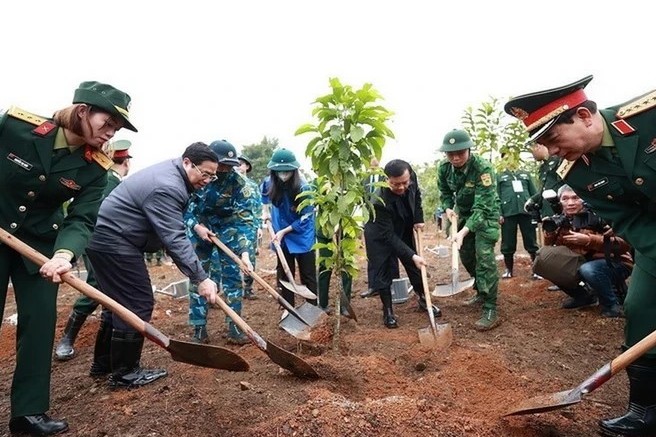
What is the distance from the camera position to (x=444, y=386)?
3.32m

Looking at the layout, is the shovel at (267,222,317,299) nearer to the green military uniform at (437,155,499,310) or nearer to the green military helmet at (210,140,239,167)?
the green military helmet at (210,140,239,167)

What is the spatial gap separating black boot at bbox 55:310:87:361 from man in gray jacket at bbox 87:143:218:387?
3.74 ft

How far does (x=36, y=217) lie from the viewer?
115 inches

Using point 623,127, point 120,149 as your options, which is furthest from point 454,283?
Result: point 120,149

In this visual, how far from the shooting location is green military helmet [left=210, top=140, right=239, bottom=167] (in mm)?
4383

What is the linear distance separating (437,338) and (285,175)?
2.47 m

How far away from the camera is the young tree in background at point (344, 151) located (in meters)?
3.84

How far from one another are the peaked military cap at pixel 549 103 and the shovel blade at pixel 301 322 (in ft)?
9.01

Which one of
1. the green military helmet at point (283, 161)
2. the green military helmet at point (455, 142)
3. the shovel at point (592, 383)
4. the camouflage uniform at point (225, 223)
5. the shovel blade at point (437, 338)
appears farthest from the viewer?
the green military helmet at point (283, 161)

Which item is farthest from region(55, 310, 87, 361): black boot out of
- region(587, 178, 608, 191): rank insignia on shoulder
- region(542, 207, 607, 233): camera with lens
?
region(542, 207, 607, 233): camera with lens

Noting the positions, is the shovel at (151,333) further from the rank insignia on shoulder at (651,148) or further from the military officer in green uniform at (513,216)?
the military officer in green uniform at (513,216)

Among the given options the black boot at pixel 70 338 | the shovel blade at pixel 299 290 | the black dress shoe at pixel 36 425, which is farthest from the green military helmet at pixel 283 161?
the black dress shoe at pixel 36 425

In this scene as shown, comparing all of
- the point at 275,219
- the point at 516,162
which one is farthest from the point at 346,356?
the point at 516,162

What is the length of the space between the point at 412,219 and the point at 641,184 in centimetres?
311
